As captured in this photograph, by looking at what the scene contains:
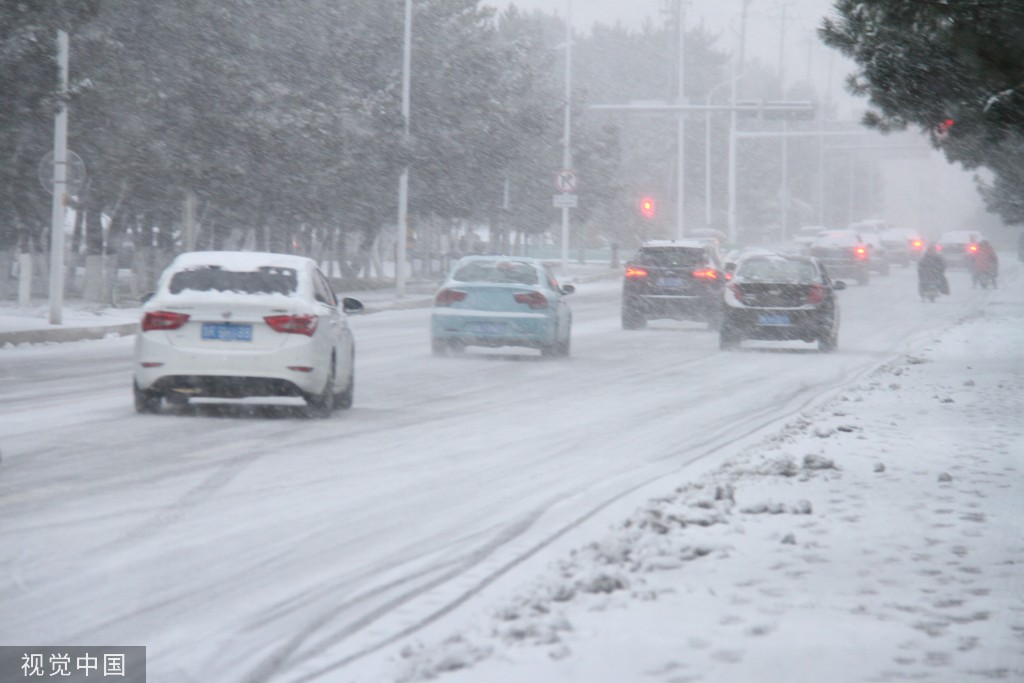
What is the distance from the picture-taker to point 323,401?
1516 cm

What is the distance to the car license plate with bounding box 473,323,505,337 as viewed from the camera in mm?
24250

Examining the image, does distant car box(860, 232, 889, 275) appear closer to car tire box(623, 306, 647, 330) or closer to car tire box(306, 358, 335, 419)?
car tire box(623, 306, 647, 330)

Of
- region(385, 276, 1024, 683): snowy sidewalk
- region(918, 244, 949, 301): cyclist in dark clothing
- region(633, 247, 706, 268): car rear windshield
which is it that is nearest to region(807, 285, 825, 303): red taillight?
region(633, 247, 706, 268): car rear windshield

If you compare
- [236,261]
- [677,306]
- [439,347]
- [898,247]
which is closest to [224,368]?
[236,261]

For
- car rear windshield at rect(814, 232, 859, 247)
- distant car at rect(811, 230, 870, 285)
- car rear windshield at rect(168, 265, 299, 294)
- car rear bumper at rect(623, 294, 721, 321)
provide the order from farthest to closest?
car rear windshield at rect(814, 232, 859, 247), distant car at rect(811, 230, 870, 285), car rear bumper at rect(623, 294, 721, 321), car rear windshield at rect(168, 265, 299, 294)

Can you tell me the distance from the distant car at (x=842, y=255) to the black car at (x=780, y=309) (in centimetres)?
2990

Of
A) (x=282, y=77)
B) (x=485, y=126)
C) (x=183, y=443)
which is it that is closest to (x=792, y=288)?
(x=183, y=443)

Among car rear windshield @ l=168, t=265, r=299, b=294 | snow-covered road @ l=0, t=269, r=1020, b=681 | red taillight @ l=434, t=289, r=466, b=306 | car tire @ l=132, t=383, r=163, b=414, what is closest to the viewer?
snow-covered road @ l=0, t=269, r=1020, b=681

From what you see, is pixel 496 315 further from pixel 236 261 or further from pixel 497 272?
pixel 236 261

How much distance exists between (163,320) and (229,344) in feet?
2.00

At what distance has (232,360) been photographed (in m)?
14.7

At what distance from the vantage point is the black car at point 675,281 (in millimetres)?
31875

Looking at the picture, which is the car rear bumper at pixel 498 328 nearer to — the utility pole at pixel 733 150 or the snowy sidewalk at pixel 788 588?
the snowy sidewalk at pixel 788 588

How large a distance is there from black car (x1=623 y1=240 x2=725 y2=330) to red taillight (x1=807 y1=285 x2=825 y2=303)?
15.7 feet
